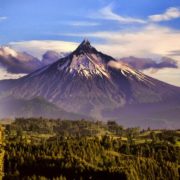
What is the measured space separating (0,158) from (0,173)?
790 cm

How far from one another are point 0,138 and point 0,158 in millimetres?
7020

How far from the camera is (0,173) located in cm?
13988

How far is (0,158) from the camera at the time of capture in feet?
438

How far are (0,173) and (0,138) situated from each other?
1484cm

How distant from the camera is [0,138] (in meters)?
128

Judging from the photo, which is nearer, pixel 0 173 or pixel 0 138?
pixel 0 138

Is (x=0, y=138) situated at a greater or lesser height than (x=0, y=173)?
greater
